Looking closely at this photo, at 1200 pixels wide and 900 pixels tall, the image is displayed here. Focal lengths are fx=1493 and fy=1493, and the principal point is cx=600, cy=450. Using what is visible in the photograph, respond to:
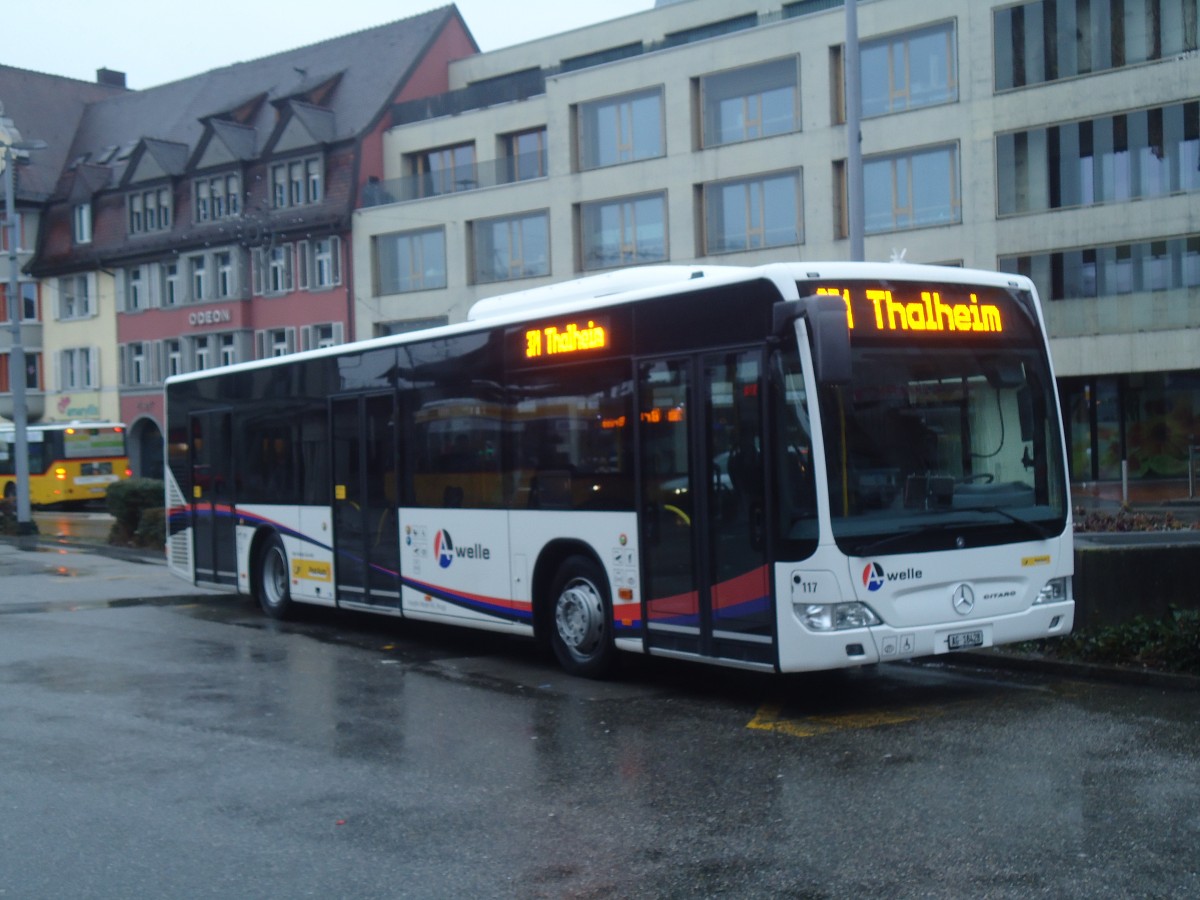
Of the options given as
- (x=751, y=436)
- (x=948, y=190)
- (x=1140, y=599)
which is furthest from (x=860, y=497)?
(x=948, y=190)

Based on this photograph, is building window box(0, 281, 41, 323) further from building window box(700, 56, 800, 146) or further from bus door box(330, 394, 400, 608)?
bus door box(330, 394, 400, 608)

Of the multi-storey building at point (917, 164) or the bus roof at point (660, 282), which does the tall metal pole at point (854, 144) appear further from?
the multi-storey building at point (917, 164)

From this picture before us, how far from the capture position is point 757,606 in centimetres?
957

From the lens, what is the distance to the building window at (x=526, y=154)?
46156mm

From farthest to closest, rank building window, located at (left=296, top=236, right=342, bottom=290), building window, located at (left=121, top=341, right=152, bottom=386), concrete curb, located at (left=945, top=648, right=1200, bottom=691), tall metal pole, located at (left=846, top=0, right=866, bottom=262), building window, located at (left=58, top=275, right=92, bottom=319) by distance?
building window, located at (left=58, top=275, right=92, bottom=319) < building window, located at (left=121, top=341, right=152, bottom=386) < building window, located at (left=296, top=236, right=342, bottom=290) < tall metal pole, located at (left=846, top=0, right=866, bottom=262) < concrete curb, located at (left=945, top=648, right=1200, bottom=691)

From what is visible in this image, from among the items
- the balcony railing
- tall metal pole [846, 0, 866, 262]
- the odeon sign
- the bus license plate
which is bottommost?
the bus license plate

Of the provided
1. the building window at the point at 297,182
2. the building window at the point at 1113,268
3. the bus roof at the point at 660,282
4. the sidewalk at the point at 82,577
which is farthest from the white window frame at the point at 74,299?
the bus roof at the point at 660,282

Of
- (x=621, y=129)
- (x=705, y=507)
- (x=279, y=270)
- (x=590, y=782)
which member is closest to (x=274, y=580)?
(x=705, y=507)

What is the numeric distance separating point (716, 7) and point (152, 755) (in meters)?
38.7

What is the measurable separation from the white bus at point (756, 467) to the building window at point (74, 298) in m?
51.7

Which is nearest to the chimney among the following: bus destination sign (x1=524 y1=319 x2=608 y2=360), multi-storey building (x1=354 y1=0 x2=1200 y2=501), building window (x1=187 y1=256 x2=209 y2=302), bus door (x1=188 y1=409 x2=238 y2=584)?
building window (x1=187 y1=256 x2=209 y2=302)

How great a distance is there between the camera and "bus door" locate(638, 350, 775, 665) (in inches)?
378

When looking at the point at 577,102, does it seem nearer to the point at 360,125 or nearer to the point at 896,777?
the point at 360,125

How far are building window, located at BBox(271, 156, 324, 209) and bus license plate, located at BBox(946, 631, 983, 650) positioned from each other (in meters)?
44.9
